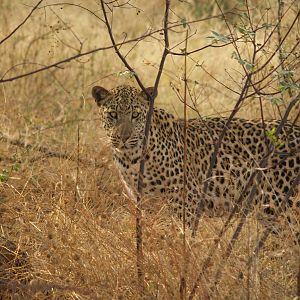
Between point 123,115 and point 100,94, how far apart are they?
35cm

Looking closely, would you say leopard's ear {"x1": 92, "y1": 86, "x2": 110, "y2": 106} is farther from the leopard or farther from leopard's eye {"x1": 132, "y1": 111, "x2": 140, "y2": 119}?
leopard's eye {"x1": 132, "y1": 111, "x2": 140, "y2": 119}

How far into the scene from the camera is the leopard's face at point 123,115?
7016 millimetres

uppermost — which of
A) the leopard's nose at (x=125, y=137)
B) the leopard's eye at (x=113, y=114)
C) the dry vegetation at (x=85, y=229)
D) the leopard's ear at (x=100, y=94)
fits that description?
the leopard's ear at (x=100, y=94)

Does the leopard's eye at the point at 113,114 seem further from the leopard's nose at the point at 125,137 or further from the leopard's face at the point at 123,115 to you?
the leopard's nose at the point at 125,137

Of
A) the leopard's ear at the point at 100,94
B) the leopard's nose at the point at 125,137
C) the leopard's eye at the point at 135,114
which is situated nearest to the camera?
the leopard's nose at the point at 125,137

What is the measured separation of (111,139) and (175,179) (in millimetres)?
580

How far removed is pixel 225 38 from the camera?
4852 millimetres

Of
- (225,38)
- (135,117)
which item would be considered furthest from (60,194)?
(225,38)

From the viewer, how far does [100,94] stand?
736 cm

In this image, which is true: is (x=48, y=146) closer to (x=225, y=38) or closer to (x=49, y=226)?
(x=49, y=226)

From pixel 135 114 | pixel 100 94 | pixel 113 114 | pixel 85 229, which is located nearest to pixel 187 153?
pixel 135 114

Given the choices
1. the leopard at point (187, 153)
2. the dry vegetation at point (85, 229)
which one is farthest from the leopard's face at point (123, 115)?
the dry vegetation at point (85, 229)

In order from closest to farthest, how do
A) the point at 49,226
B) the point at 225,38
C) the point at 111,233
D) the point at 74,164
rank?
the point at 225,38
the point at 111,233
the point at 49,226
the point at 74,164

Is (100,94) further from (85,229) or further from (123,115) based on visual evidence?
(85,229)
